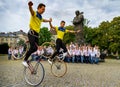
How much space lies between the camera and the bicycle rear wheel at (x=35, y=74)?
8531 mm

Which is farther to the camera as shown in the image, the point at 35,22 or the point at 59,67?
the point at 59,67

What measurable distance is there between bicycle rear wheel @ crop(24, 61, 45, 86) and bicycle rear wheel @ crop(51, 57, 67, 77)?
2.63 meters

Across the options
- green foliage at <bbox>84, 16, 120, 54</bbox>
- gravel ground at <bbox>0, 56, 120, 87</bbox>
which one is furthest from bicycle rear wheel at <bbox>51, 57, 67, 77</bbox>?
green foliage at <bbox>84, 16, 120, 54</bbox>

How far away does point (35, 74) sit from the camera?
28.4 feet

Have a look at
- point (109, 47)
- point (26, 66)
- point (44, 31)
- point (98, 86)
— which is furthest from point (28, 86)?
point (44, 31)

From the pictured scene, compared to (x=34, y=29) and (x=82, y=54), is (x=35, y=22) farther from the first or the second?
(x=82, y=54)

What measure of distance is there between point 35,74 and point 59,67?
2759 mm

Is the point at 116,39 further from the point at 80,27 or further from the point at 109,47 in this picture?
the point at 80,27

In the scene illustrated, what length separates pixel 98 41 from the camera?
262 feet

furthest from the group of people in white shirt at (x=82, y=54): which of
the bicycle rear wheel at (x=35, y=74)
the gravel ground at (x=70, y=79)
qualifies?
the bicycle rear wheel at (x=35, y=74)

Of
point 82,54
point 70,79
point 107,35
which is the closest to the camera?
point 70,79

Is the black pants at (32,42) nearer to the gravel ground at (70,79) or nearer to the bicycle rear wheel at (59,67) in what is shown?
the gravel ground at (70,79)

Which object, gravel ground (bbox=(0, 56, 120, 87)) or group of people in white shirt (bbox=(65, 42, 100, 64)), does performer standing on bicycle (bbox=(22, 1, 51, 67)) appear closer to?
gravel ground (bbox=(0, 56, 120, 87))

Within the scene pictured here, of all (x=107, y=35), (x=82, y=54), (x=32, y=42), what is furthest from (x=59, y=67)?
(x=107, y=35)
